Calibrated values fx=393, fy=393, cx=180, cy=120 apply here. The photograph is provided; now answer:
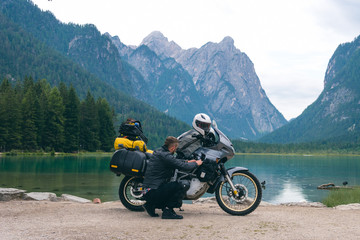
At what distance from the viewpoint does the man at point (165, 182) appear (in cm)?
997

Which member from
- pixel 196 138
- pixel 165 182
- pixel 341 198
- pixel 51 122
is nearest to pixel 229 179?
pixel 196 138

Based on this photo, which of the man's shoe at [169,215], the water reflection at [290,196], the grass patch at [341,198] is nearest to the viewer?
the man's shoe at [169,215]

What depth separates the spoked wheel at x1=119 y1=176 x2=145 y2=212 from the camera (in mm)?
11492

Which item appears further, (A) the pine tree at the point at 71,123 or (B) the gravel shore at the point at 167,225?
(A) the pine tree at the point at 71,123

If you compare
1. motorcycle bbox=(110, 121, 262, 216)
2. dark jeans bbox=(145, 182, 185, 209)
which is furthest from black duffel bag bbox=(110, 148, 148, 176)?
dark jeans bbox=(145, 182, 185, 209)

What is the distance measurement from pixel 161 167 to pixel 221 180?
5.59 feet

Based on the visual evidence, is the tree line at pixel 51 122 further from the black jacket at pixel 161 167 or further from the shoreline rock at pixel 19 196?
the black jacket at pixel 161 167

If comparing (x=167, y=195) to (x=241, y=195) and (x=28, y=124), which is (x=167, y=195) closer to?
(x=241, y=195)

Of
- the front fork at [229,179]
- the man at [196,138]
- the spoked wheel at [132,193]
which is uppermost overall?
the man at [196,138]

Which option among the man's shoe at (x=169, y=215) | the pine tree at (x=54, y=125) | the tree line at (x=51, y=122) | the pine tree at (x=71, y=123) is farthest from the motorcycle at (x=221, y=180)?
the pine tree at (x=71, y=123)

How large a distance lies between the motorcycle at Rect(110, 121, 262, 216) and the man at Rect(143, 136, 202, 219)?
1.08 feet

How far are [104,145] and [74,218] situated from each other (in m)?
91.5

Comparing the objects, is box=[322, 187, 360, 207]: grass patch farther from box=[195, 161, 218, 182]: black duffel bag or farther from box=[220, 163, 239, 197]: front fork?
box=[195, 161, 218, 182]: black duffel bag

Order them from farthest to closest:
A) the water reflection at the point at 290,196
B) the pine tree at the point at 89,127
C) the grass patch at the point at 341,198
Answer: the pine tree at the point at 89,127, the water reflection at the point at 290,196, the grass patch at the point at 341,198
